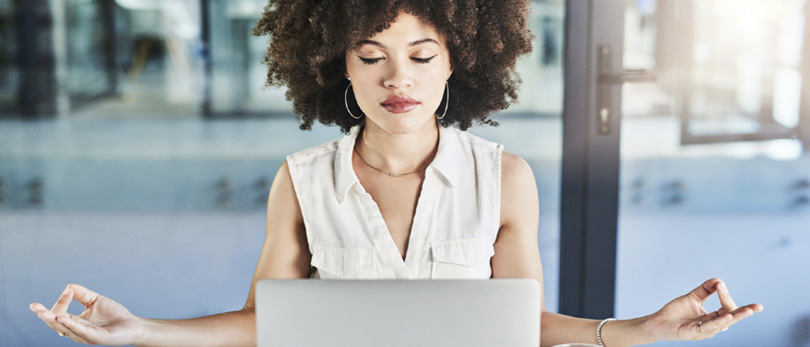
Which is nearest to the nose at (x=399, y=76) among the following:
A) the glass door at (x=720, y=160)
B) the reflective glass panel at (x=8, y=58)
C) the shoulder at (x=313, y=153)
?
the shoulder at (x=313, y=153)

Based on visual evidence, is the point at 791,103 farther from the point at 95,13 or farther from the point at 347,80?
the point at 95,13

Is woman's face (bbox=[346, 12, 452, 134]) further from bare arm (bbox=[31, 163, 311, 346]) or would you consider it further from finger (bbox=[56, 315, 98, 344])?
finger (bbox=[56, 315, 98, 344])

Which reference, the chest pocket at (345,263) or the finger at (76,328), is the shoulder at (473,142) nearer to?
the chest pocket at (345,263)

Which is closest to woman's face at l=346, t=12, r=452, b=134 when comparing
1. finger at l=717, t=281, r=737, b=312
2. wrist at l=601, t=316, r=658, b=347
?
wrist at l=601, t=316, r=658, b=347

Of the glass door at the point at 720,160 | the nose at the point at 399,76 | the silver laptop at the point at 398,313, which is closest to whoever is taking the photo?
the silver laptop at the point at 398,313

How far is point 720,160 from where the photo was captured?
2.61 meters

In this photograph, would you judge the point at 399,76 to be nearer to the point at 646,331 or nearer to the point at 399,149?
the point at 399,149

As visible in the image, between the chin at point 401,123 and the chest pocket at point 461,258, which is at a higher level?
the chin at point 401,123

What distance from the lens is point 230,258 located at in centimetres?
266

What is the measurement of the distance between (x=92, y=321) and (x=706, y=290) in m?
1.01

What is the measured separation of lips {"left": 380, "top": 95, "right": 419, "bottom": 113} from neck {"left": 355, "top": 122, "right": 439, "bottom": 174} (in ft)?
0.47

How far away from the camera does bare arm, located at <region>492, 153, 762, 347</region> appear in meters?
1.15

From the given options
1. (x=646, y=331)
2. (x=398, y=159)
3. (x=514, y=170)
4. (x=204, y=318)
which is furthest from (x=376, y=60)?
(x=646, y=331)

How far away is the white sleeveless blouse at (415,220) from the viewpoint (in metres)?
1.56
